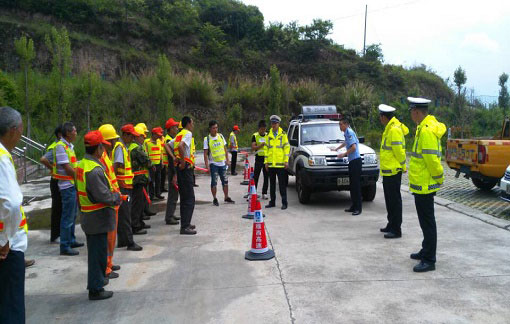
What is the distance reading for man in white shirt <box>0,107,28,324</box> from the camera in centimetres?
282

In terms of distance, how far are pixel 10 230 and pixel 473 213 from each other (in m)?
8.20

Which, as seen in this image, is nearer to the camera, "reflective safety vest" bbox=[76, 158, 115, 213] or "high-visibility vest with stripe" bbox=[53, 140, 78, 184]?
"reflective safety vest" bbox=[76, 158, 115, 213]

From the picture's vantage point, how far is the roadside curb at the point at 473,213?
748 centimetres

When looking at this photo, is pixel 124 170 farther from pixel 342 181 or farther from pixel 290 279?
pixel 342 181

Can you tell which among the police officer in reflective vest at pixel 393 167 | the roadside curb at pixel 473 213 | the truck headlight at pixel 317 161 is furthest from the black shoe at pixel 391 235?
the truck headlight at pixel 317 161

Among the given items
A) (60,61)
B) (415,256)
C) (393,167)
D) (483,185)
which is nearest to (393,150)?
(393,167)

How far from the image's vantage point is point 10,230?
9.41ft

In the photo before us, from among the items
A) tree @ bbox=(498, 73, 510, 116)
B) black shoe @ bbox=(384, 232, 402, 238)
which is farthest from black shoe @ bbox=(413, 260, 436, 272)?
tree @ bbox=(498, 73, 510, 116)

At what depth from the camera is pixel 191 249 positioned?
21.1 ft

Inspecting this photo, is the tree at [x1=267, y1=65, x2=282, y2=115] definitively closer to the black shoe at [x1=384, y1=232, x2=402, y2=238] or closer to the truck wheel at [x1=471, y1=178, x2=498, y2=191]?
the truck wheel at [x1=471, y1=178, x2=498, y2=191]

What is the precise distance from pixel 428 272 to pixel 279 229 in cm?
283

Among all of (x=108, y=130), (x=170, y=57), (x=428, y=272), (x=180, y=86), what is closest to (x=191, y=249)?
(x=108, y=130)

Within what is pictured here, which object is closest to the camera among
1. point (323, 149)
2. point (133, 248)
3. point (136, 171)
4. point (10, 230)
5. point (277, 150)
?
point (10, 230)

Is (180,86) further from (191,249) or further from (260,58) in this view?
(191,249)
